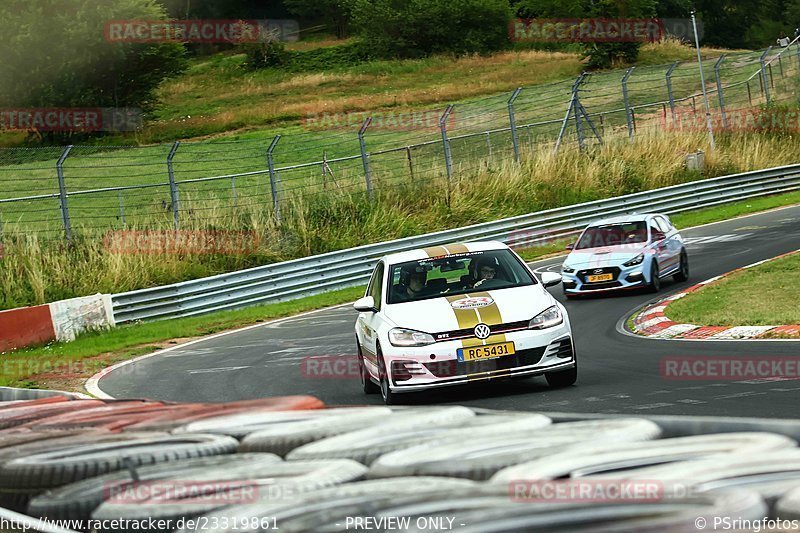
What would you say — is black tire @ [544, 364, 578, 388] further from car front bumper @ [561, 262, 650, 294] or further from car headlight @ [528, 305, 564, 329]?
car front bumper @ [561, 262, 650, 294]

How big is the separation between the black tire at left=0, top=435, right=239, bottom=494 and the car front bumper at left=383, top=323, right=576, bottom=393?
4.76 metres

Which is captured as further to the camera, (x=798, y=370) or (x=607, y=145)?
(x=607, y=145)

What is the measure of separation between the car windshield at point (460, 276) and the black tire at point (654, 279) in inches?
277

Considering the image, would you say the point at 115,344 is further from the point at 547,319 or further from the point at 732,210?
the point at 732,210

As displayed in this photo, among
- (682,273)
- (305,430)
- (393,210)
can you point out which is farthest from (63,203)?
(305,430)

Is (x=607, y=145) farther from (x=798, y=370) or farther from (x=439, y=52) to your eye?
(x=439, y=52)

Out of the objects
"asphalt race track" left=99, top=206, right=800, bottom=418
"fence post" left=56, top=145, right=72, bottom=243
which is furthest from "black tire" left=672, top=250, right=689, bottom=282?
"fence post" left=56, top=145, right=72, bottom=243

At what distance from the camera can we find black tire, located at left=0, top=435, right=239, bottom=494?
17.1 ft

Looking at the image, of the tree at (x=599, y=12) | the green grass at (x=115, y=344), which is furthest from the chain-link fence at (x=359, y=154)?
the green grass at (x=115, y=344)

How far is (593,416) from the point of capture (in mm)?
5051

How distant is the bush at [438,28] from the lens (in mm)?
81062

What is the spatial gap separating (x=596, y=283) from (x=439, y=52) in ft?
214

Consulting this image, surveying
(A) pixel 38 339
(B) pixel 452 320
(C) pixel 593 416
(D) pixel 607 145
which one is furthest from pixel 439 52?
(C) pixel 593 416

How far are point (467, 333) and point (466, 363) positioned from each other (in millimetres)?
284
